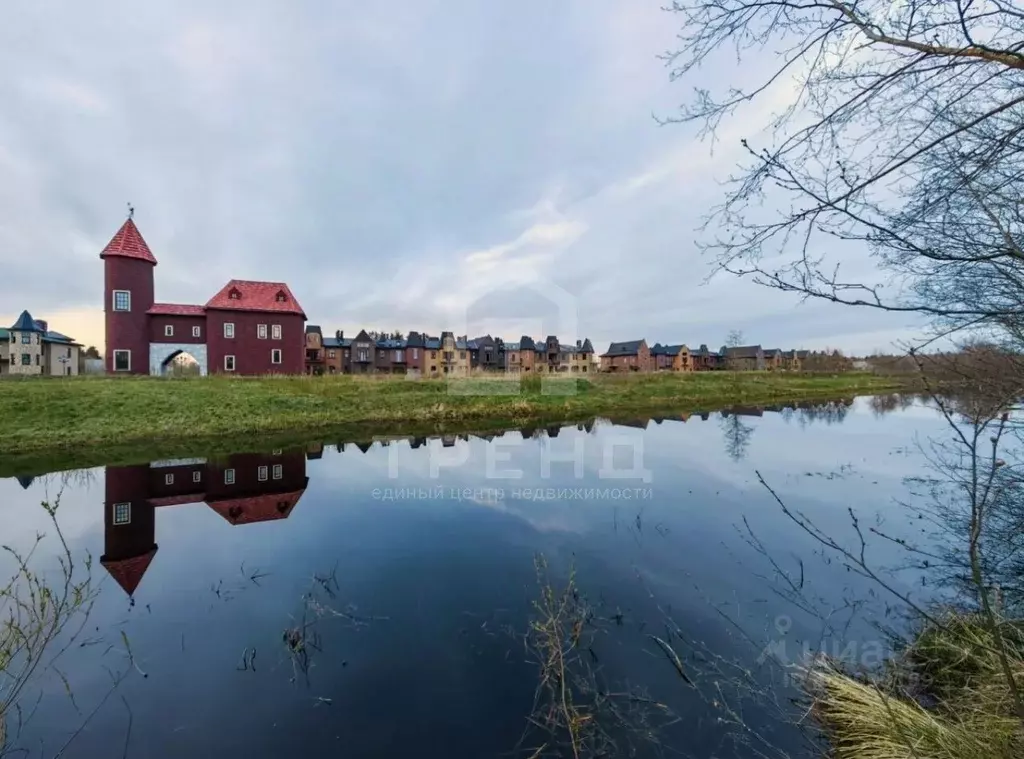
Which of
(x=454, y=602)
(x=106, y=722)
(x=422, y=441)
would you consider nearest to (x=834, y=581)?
(x=454, y=602)

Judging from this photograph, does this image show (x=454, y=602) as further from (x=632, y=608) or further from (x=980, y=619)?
(x=980, y=619)

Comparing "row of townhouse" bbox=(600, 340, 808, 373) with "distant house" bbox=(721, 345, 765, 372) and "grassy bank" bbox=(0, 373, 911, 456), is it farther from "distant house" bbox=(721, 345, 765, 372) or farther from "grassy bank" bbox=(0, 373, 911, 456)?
"grassy bank" bbox=(0, 373, 911, 456)

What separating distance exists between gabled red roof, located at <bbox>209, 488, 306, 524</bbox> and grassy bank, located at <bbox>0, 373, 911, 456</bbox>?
8163mm

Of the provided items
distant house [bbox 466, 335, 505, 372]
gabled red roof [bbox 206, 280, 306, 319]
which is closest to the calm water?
gabled red roof [bbox 206, 280, 306, 319]

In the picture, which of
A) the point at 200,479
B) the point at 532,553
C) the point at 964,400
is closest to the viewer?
the point at 964,400

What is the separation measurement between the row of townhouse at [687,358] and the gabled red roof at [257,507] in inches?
2774

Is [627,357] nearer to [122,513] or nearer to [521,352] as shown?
[521,352]

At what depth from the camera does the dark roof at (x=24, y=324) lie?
41.7 m

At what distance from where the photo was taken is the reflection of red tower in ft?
19.3

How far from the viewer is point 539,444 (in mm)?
14688

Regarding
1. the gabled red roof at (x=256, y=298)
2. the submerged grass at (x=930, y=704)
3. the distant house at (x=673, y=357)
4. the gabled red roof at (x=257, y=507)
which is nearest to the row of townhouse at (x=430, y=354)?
the distant house at (x=673, y=357)

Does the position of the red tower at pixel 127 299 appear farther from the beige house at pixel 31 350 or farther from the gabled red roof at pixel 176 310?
the beige house at pixel 31 350

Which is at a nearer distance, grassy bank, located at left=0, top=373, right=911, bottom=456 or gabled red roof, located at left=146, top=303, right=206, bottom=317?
grassy bank, located at left=0, top=373, right=911, bottom=456

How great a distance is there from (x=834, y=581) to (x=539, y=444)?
9.79 m
